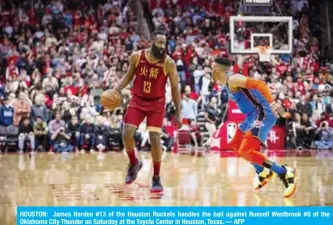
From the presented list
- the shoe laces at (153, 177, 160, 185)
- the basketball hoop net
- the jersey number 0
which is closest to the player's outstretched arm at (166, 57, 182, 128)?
the jersey number 0

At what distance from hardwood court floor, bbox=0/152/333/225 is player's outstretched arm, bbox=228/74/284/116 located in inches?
37.2

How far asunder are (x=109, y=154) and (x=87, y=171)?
4039mm

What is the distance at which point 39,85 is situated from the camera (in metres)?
15.9

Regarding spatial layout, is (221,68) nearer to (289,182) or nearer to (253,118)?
(253,118)

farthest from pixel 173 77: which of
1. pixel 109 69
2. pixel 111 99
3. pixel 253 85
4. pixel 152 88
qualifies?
pixel 109 69

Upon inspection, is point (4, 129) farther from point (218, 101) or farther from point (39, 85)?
point (218, 101)

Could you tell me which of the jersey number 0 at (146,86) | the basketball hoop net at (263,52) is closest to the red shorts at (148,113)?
the jersey number 0 at (146,86)

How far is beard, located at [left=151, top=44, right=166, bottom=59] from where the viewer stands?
6876 mm

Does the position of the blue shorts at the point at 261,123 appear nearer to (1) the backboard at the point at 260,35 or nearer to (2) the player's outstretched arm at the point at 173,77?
(2) the player's outstretched arm at the point at 173,77

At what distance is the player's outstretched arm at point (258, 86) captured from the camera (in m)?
6.66

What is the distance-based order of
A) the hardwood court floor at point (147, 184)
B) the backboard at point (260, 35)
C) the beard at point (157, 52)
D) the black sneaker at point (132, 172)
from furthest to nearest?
the backboard at point (260, 35)
the black sneaker at point (132, 172)
the beard at point (157, 52)
the hardwood court floor at point (147, 184)

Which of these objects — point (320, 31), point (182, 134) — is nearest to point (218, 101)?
point (182, 134)

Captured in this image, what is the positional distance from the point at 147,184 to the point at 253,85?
6.40 feet

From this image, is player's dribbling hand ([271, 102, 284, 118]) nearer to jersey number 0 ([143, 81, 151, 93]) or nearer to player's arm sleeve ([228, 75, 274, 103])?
player's arm sleeve ([228, 75, 274, 103])
